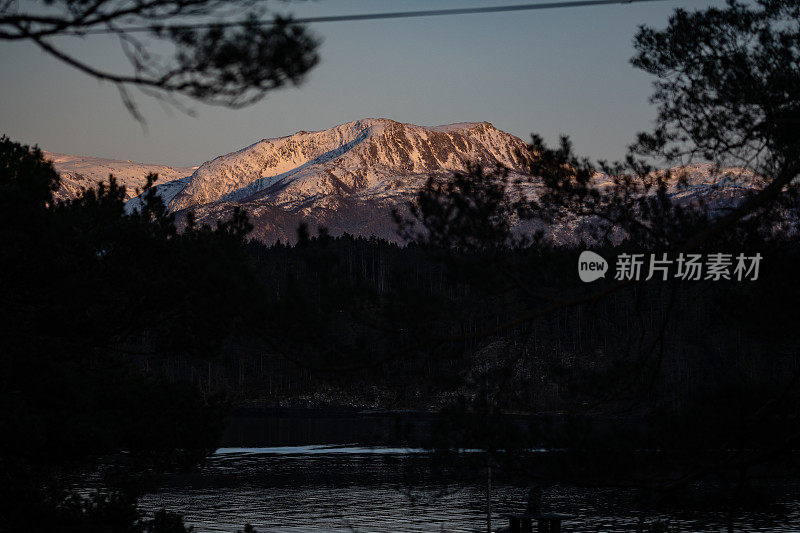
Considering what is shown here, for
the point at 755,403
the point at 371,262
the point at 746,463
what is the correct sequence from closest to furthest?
1. the point at 746,463
2. the point at 755,403
3. the point at 371,262

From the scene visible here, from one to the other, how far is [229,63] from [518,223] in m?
4.91

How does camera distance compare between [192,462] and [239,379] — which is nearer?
[192,462]

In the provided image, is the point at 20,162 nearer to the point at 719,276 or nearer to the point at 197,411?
the point at 197,411

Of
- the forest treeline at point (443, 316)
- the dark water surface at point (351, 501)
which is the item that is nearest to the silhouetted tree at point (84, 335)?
the forest treeline at point (443, 316)

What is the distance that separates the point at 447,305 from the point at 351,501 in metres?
31.6

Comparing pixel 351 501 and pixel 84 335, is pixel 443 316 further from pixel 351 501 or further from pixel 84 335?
pixel 351 501

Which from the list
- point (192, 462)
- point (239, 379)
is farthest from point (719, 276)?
point (239, 379)

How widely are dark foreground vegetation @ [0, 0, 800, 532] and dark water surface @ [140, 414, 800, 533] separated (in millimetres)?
11151

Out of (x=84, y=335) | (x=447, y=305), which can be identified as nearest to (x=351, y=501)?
(x=84, y=335)

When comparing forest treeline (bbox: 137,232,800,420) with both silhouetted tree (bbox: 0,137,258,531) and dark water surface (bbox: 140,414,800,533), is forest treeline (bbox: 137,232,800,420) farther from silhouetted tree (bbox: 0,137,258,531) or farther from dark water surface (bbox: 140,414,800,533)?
dark water surface (bbox: 140,414,800,533)

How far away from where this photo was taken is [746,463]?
905 centimetres

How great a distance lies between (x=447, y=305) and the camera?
9.20 meters

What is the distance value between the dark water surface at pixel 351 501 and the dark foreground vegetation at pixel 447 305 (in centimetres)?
1115

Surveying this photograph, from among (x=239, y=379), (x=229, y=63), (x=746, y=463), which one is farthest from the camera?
(x=239, y=379)
